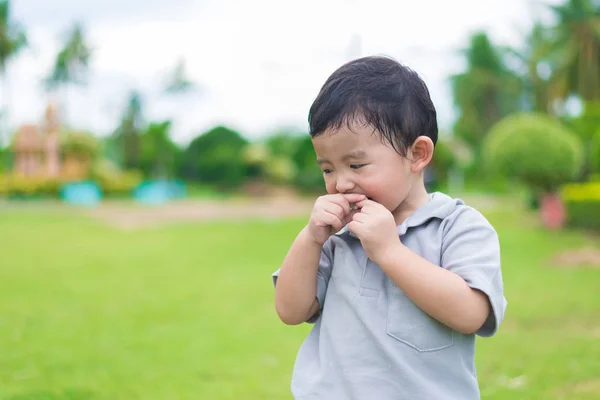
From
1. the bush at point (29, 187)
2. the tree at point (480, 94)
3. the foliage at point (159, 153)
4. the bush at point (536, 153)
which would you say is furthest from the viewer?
the tree at point (480, 94)

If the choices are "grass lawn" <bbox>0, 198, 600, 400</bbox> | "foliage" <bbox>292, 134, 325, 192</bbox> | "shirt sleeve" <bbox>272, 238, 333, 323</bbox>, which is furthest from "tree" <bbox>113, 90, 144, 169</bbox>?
"shirt sleeve" <bbox>272, 238, 333, 323</bbox>

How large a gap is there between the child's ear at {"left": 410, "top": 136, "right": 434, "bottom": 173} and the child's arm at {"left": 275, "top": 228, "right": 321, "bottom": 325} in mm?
304

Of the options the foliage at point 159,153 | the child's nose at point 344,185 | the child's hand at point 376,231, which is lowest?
the foliage at point 159,153

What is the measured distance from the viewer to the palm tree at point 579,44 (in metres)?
26.8

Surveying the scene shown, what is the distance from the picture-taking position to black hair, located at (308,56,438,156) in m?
1.50

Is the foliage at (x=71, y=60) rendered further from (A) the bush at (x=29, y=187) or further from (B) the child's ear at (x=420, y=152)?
(B) the child's ear at (x=420, y=152)

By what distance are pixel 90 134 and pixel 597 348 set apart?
27235mm

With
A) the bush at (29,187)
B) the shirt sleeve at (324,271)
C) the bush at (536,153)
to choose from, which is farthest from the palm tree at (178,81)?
the shirt sleeve at (324,271)

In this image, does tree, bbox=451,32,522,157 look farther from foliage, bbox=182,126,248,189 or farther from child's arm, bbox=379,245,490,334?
child's arm, bbox=379,245,490,334

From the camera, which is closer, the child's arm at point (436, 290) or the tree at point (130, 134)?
the child's arm at point (436, 290)

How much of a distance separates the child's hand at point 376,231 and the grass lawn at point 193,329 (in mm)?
2642

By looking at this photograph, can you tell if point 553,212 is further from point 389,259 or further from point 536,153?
point 389,259

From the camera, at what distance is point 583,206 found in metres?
12.6

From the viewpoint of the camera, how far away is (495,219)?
52.9ft
